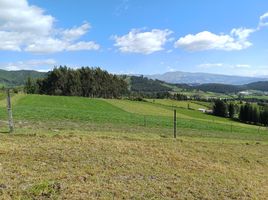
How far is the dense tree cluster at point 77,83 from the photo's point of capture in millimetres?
123875

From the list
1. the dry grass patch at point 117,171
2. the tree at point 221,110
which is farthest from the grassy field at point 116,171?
the tree at point 221,110

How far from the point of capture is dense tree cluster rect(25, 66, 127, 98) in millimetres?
123875

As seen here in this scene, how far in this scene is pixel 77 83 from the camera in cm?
12412

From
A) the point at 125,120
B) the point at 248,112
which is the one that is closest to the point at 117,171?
the point at 125,120

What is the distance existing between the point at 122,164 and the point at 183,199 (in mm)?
3107

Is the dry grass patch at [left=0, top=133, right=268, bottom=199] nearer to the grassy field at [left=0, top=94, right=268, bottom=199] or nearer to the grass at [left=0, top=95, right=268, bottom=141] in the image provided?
the grassy field at [left=0, top=94, right=268, bottom=199]

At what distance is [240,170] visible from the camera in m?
13.8

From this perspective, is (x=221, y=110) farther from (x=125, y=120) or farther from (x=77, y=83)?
(x=125, y=120)

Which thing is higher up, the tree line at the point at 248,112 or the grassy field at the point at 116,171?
the grassy field at the point at 116,171

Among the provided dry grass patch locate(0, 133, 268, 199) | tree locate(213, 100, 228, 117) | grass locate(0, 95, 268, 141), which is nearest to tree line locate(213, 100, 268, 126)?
tree locate(213, 100, 228, 117)

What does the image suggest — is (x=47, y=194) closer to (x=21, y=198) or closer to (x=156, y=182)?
(x=21, y=198)

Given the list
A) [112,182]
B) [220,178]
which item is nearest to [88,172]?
[112,182]

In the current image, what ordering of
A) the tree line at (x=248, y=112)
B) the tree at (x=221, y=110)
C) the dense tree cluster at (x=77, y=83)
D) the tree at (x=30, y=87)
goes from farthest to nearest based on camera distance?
the tree at (x=30, y=87) → the dense tree cluster at (x=77, y=83) → the tree at (x=221, y=110) → the tree line at (x=248, y=112)

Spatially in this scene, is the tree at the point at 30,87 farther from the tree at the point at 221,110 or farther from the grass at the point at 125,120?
the grass at the point at 125,120
